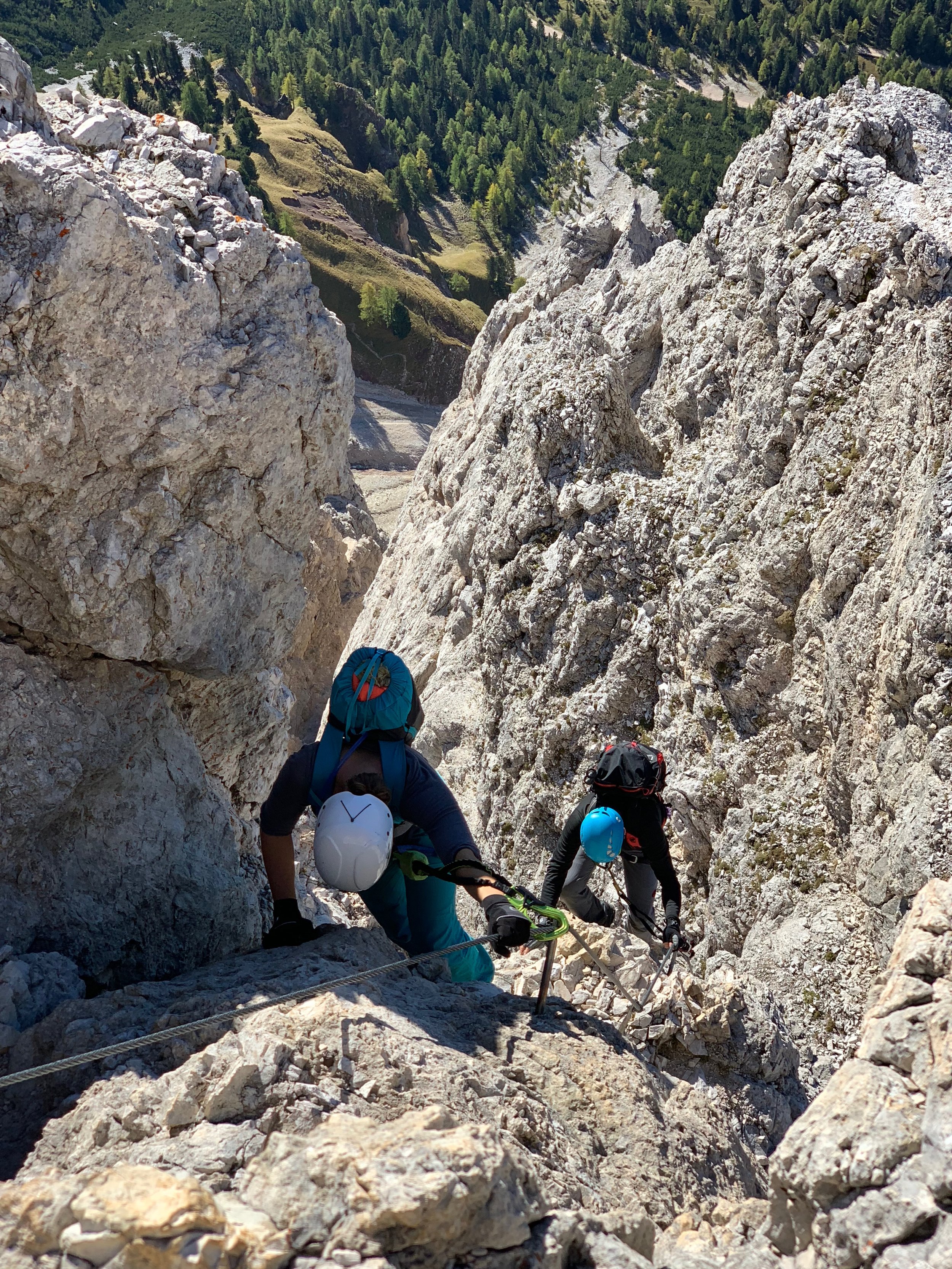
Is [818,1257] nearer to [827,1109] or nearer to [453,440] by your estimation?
[827,1109]

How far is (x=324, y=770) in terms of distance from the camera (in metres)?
6.89

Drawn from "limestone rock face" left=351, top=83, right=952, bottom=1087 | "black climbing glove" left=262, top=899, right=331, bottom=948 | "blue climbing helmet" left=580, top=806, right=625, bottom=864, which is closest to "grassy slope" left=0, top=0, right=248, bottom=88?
"limestone rock face" left=351, top=83, right=952, bottom=1087

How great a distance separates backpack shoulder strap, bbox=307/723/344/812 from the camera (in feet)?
22.6

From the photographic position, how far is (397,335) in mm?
87375

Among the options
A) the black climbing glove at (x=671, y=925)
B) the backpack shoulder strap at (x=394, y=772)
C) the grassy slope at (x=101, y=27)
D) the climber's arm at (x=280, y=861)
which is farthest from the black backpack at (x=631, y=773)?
the grassy slope at (x=101, y=27)

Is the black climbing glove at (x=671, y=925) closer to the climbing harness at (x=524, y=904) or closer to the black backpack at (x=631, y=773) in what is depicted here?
the black backpack at (x=631, y=773)

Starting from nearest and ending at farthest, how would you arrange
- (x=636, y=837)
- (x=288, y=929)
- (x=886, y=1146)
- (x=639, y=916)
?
1. (x=886, y=1146)
2. (x=288, y=929)
3. (x=636, y=837)
4. (x=639, y=916)

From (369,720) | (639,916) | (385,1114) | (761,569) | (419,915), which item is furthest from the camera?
(761,569)

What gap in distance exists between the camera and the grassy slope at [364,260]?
285ft

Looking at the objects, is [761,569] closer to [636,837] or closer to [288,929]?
[636,837]

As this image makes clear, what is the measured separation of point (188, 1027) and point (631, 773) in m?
5.17

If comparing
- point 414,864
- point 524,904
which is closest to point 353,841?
point 414,864

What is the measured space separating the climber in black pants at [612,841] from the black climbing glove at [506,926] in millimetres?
2664

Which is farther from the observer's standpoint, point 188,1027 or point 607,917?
point 607,917
